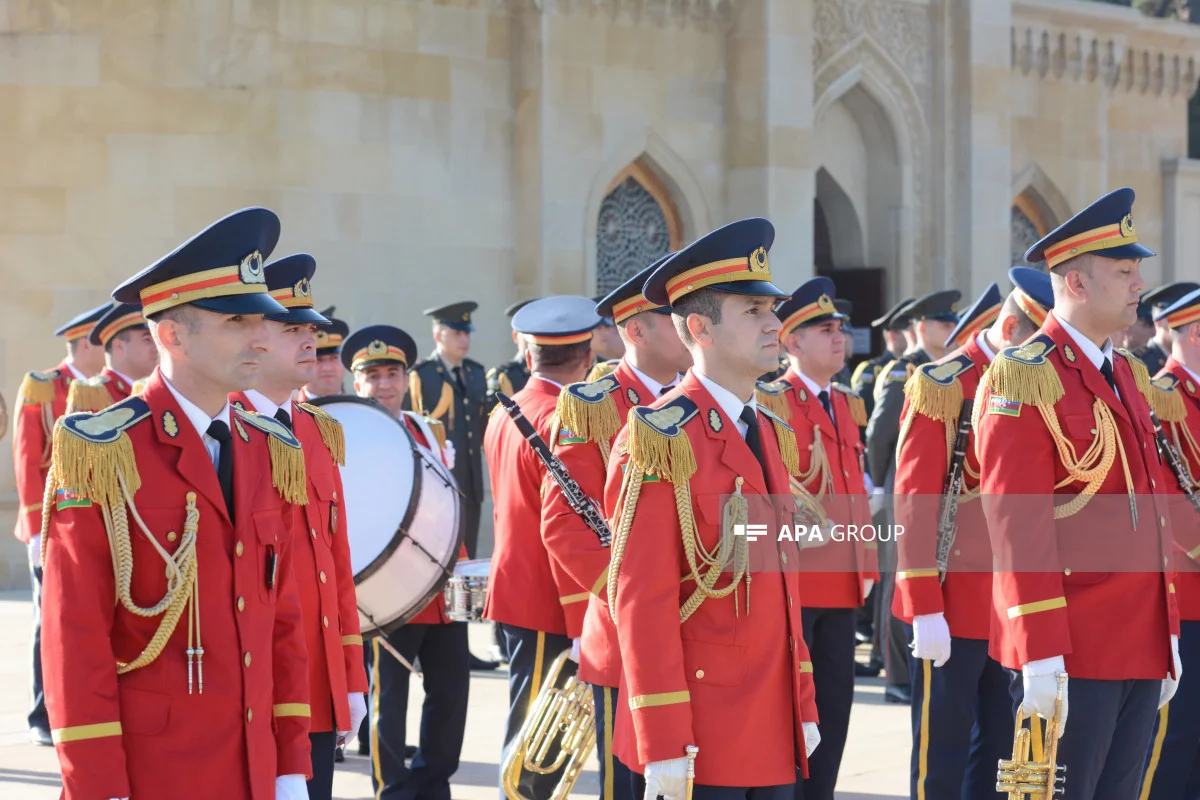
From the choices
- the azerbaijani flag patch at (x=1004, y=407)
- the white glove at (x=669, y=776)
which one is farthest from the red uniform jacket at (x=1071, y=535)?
the white glove at (x=669, y=776)

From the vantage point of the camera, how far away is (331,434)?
539 centimetres

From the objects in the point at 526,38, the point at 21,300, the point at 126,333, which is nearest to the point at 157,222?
the point at 21,300

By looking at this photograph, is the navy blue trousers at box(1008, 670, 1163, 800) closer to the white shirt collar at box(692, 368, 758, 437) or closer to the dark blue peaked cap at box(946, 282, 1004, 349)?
the white shirt collar at box(692, 368, 758, 437)

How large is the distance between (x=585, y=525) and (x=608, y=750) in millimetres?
726

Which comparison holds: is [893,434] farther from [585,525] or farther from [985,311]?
[585,525]

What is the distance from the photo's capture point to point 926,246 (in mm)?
18922

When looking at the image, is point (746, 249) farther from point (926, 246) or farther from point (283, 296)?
point (926, 246)

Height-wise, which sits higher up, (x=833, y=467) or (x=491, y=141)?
(x=491, y=141)

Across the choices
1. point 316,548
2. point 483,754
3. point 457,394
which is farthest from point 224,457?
point 457,394


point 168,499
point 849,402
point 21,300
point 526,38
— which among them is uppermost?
point 526,38

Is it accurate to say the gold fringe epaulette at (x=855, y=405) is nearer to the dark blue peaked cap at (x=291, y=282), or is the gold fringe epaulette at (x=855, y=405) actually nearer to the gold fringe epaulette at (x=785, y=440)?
the gold fringe epaulette at (x=785, y=440)

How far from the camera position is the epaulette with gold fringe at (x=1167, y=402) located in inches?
248

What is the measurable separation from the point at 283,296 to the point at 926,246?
1466cm

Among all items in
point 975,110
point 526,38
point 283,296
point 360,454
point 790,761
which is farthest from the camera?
point 975,110
